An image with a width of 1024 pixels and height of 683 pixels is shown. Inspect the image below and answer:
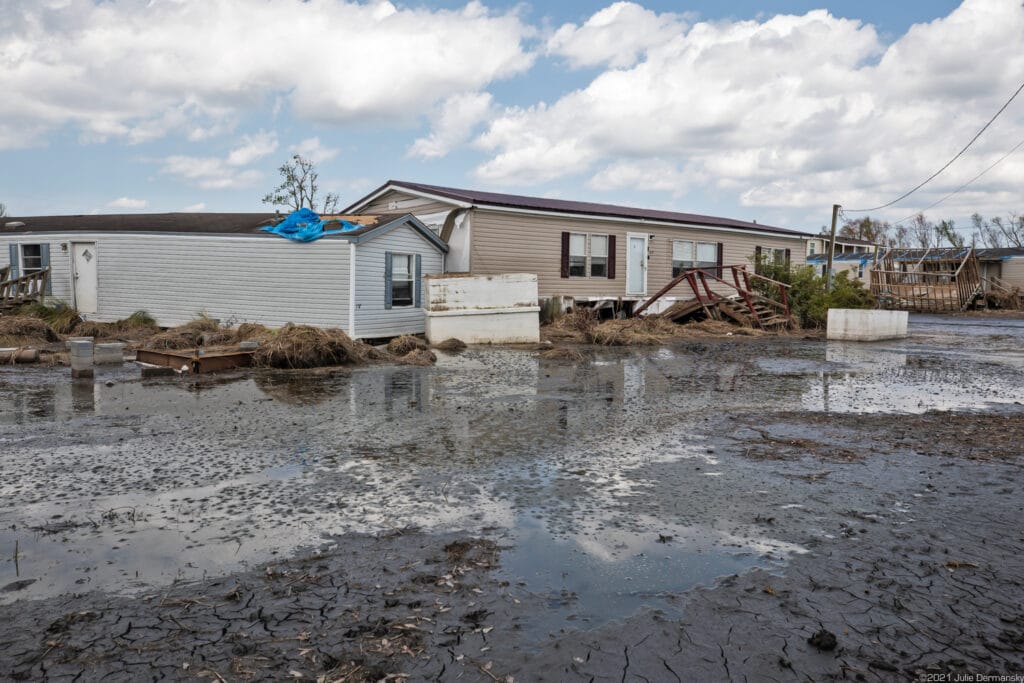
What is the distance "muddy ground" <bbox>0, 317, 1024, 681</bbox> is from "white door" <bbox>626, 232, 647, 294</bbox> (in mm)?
15308

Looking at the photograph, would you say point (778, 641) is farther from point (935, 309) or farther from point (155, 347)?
point (935, 309)

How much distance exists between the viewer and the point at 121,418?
7.79 metres

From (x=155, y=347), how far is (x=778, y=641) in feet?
41.5

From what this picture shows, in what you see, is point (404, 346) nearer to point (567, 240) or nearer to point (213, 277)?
point (213, 277)

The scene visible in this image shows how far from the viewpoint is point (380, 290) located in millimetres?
16625

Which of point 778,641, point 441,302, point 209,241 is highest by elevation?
point 209,241

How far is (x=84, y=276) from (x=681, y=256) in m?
18.4

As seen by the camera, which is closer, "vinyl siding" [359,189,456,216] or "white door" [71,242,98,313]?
"white door" [71,242,98,313]

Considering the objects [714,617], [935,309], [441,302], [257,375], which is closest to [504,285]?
[441,302]

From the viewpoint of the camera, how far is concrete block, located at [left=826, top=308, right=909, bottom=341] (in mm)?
19489

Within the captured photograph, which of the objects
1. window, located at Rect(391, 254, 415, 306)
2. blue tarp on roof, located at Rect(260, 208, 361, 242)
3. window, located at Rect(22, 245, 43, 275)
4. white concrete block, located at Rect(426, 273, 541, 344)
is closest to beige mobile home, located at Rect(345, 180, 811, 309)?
window, located at Rect(391, 254, 415, 306)

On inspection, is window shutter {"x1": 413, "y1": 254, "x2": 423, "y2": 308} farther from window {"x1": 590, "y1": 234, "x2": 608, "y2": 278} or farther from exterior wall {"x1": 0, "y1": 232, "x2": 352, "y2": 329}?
window {"x1": 590, "y1": 234, "x2": 608, "y2": 278}

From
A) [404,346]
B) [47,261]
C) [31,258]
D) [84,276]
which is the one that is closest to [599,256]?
[404,346]

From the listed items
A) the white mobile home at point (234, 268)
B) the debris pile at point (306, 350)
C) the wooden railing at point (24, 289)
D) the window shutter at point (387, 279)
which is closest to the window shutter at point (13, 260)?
the white mobile home at point (234, 268)
